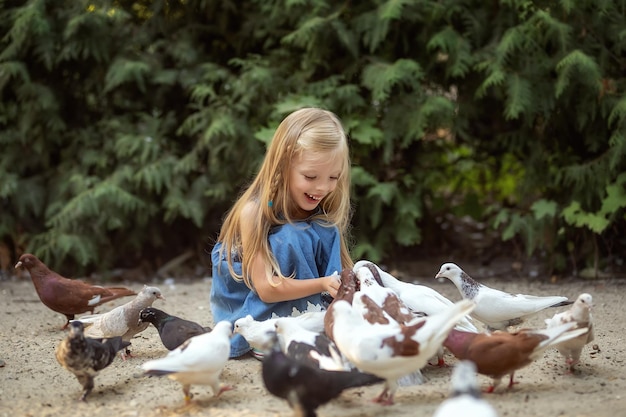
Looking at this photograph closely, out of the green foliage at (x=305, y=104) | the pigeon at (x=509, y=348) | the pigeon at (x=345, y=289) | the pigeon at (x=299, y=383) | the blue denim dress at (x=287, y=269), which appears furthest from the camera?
the green foliage at (x=305, y=104)

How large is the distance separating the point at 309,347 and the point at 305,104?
369 cm

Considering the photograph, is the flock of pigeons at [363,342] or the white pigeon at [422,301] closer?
the flock of pigeons at [363,342]

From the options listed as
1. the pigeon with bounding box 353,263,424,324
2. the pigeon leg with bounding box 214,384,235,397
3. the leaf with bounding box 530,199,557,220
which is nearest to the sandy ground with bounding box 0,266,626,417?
the pigeon leg with bounding box 214,384,235,397

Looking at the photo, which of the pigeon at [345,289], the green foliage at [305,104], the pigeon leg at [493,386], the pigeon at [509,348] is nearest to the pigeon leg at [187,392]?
the pigeon at [345,289]

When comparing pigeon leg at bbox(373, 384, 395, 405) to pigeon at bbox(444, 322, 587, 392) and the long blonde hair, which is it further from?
the long blonde hair

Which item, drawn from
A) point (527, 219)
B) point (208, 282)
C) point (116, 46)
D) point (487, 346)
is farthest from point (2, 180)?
point (487, 346)

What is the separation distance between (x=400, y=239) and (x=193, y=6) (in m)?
3.37

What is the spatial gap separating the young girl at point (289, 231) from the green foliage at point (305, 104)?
7.11ft

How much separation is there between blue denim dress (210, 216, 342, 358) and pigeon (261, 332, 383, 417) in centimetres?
136

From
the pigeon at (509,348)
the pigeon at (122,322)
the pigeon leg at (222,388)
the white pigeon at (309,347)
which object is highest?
the pigeon at (509,348)

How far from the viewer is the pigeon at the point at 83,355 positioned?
3.68 metres

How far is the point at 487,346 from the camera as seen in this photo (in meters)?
3.53

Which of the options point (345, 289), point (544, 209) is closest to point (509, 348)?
point (345, 289)

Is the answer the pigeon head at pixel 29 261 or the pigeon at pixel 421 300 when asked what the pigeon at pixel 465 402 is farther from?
the pigeon head at pixel 29 261
